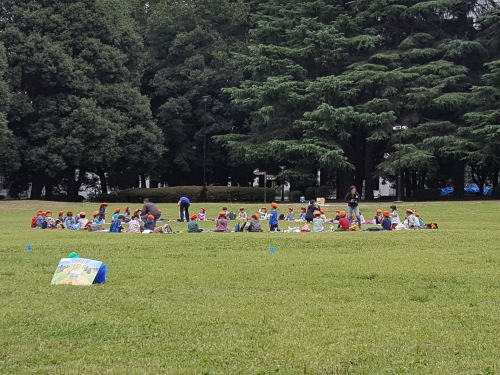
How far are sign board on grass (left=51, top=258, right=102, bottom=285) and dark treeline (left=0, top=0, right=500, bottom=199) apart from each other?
31.3 meters

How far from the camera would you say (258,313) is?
8055 millimetres

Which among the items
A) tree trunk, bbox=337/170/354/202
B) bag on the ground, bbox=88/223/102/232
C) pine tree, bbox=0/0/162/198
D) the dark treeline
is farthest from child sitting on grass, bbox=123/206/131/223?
tree trunk, bbox=337/170/354/202

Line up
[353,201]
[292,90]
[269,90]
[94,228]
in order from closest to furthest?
[353,201]
[94,228]
[269,90]
[292,90]

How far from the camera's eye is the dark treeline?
42.2 meters

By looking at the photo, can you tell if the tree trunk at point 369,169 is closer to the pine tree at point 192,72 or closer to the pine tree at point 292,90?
the pine tree at point 292,90

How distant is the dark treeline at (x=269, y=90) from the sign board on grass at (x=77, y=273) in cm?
3133

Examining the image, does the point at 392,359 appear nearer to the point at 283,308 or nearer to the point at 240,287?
the point at 283,308

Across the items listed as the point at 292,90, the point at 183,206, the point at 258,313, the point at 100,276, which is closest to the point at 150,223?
the point at 183,206

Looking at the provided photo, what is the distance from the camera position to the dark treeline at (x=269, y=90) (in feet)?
139

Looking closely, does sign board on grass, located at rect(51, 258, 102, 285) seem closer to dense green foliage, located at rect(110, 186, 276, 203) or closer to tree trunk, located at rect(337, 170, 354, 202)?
dense green foliage, located at rect(110, 186, 276, 203)

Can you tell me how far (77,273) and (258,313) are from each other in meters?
3.53

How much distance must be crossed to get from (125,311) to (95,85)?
4112cm

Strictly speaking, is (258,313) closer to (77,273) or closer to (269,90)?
(77,273)

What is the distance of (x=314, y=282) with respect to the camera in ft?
34.8
